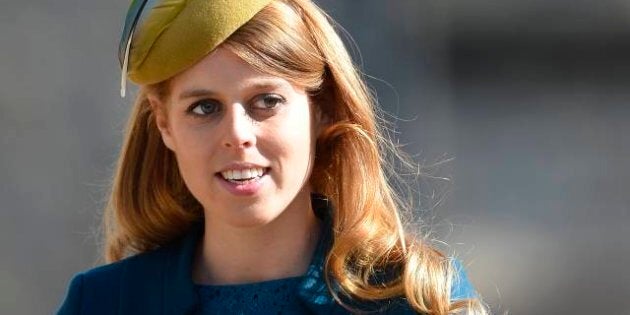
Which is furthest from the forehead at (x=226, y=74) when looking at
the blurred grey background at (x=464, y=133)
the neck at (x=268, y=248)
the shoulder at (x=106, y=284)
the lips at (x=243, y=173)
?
the blurred grey background at (x=464, y=133)

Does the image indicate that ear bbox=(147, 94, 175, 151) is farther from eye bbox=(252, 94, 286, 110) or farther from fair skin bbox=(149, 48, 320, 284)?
eye bbox=(252, 94, 286, 110)

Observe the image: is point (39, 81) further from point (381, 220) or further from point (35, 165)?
point (381, 220)

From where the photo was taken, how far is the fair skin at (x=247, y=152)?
288 cm

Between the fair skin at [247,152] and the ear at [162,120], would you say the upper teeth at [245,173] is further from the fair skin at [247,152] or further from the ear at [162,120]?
the ear at [162,120]

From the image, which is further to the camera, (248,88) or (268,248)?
(268,248)

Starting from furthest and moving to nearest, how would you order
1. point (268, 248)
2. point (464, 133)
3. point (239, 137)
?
point (464, 133) < point (268, 248) < point (239, 137)

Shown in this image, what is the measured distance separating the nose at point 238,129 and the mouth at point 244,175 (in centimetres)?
5

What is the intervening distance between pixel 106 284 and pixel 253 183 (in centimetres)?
43

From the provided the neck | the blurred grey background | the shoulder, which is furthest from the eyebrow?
the blurred grey background

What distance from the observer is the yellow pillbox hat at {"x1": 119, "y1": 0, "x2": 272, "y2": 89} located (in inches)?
114

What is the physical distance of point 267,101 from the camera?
2.90 m

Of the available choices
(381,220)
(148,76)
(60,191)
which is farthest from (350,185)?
(60,191)

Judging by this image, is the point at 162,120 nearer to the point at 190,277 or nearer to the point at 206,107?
the point at 206,107

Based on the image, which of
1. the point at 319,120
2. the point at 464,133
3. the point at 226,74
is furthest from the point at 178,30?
the point at 464,133
